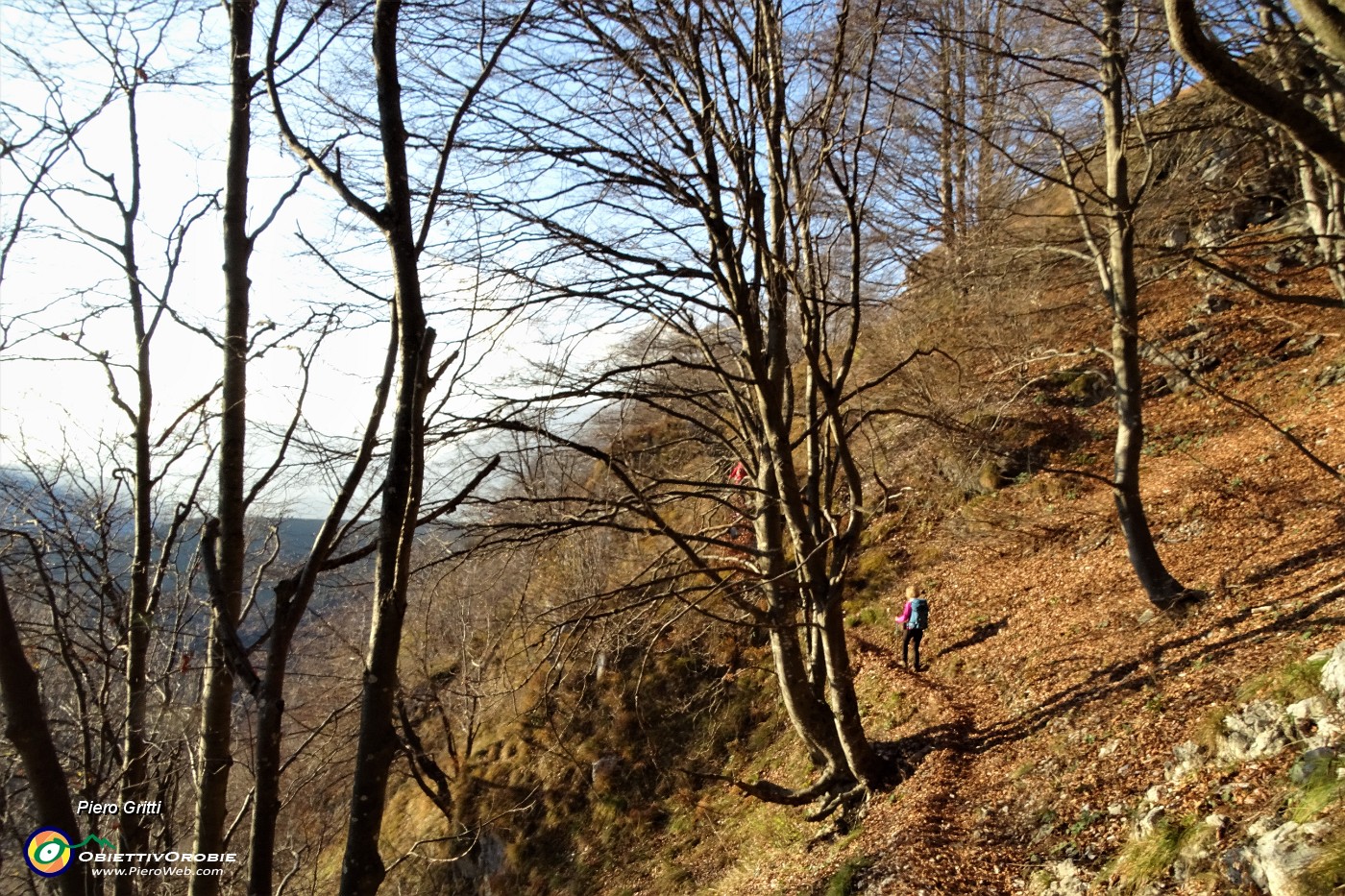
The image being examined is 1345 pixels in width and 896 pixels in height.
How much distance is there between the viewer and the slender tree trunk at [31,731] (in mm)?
2643

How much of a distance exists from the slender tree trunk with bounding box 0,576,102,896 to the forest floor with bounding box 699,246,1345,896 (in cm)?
454

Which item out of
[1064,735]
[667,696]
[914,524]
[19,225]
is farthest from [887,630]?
[19,225]

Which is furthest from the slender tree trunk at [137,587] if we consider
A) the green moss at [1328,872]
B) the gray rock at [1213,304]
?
the gray rock at [1213,304]

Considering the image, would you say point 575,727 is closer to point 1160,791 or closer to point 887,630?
point 887,630

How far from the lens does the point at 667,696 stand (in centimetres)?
1255

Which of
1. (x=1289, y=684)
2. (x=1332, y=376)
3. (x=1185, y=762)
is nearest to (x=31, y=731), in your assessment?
(x=1185, y=762)

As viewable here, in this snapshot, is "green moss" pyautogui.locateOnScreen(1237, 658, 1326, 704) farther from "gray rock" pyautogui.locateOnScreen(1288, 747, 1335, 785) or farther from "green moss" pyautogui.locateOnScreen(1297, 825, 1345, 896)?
"green moss" pyautogui.locateOnScreen(1297, 825, 1345, 896)

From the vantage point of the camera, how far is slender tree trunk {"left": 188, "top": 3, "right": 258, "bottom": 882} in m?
3.48

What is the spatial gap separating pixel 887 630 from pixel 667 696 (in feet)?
13.3

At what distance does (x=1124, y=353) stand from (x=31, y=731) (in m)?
7.89

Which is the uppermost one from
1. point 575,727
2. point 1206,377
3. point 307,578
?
point 1206,377

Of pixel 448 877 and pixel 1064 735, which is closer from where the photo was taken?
pixel 1064 735

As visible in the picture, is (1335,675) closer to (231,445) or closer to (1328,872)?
(1328,872)

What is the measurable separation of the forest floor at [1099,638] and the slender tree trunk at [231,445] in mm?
4062
